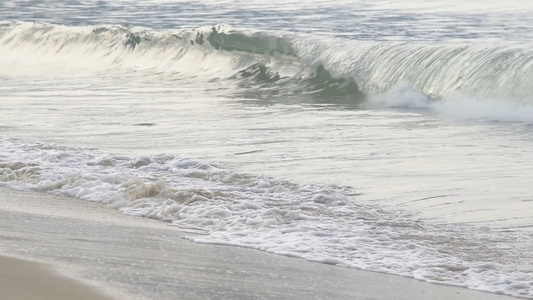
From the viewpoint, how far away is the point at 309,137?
9531 millimetres

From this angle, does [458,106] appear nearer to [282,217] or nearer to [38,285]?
[282,217]

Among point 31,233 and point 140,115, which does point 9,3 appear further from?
point 31,233

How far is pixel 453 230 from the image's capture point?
5.88m

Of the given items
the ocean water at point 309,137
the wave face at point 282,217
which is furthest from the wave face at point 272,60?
the wave face at point 282,217

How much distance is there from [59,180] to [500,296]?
3.92 meters

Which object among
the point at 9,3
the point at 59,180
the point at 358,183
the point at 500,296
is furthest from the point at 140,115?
the point at 9,3

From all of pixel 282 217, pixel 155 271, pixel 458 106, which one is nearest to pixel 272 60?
pixel 458 106

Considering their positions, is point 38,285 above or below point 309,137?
above

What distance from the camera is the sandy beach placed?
177 inches

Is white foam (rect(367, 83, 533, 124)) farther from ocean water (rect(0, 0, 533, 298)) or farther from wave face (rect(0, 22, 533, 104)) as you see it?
wave face (rect(0, 22, 533, 104))

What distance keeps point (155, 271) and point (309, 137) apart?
4.81m

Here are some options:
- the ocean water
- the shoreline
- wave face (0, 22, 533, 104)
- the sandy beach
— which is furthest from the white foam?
the shoreline

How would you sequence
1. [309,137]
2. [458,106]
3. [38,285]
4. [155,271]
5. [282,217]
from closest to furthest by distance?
[38,285]
[155,271]
[282,217]
[309,137]
[458,106]

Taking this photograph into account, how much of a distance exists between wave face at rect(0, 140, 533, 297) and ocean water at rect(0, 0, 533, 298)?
17mm
